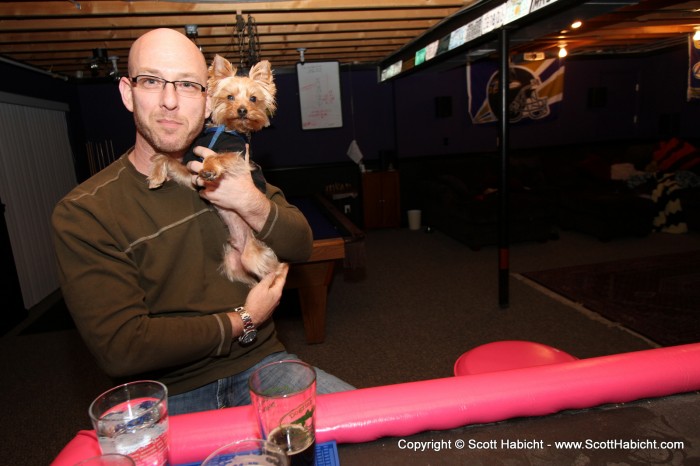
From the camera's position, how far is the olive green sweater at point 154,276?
129cm

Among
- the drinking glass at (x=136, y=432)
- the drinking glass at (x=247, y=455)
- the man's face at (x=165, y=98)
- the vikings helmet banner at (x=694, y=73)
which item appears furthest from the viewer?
the vikings helmet banner at (x=694, y=73)

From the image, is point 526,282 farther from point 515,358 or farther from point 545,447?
point 545,447

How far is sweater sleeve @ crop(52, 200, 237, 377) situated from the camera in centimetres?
128

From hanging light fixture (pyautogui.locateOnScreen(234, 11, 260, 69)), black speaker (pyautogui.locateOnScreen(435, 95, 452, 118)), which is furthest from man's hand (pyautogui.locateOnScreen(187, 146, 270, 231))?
black speaker (pyautogui.locateOnScreen(435, 95, 452, 118))

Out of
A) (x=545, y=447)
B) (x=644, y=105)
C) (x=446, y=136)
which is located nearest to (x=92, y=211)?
(x=545, y=447)

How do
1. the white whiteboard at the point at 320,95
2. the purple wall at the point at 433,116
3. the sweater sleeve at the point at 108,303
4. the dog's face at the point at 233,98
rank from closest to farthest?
the sweater sleeve at the point at 108,303 → the dog's face at the point at 233,98 → the white whiteboard at the point at 320,95 → the purple wall at the point at 433,116

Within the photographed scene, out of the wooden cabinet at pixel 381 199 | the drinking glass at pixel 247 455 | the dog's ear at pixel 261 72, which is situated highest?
the dog's ear at pixel 261 72

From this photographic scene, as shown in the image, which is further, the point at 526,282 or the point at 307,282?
the point at 526,282

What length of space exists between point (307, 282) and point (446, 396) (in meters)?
2.65

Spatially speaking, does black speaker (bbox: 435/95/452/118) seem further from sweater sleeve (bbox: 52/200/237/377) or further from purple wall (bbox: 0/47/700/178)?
sweater sleeve (bbox: 52/200/237/377)

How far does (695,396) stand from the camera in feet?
3.69

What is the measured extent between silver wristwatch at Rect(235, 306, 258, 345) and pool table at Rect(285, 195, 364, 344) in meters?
1.83

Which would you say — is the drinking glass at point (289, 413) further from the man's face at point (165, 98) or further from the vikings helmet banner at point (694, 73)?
the vikings helmet banner at point (694, 73)

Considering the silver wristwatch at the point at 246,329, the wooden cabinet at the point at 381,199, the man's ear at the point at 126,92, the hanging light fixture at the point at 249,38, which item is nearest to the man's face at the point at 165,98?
the man's ear at the point at 126,92
